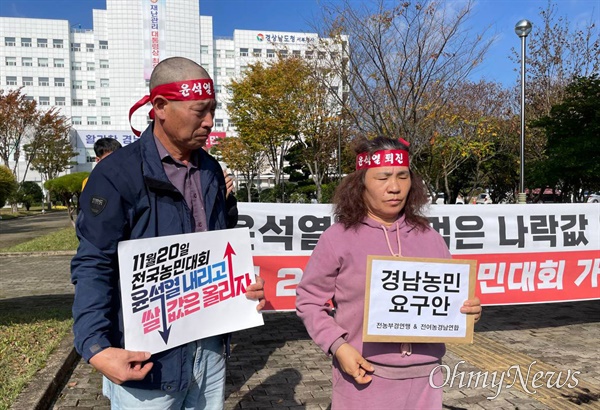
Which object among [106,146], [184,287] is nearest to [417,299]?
[184,287]

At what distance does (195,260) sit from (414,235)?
3.22ft

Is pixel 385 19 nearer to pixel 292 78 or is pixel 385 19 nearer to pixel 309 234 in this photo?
pixel 309 234

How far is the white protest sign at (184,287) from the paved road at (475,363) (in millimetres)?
2368

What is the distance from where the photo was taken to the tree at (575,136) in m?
10.1

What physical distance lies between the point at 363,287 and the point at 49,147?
46401 millimetres

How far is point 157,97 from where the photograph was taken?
1817 millimetres

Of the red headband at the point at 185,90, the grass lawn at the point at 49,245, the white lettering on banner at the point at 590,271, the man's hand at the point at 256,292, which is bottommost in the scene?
the grass lawn at the point at 49,245

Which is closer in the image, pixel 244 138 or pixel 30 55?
pixel 244 138

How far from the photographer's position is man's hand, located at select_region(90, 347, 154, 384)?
5.22 ft

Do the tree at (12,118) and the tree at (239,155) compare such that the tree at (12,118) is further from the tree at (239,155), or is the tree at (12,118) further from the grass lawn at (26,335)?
the grass lawn at (26,335)

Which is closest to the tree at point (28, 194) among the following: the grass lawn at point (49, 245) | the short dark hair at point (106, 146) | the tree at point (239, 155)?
the tree at point (239, 155)

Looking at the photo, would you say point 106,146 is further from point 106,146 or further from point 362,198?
point 362,198

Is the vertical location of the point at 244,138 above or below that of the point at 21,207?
above

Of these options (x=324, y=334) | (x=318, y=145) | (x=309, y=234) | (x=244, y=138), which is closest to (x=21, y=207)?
(x=244, y=138)
